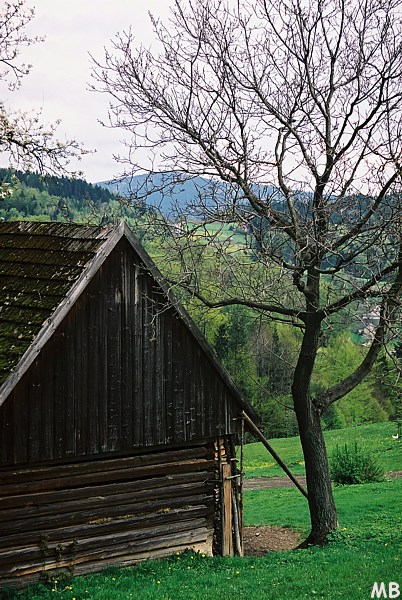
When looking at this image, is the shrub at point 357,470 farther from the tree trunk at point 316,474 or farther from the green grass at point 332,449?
the tree trunk at point 316,474

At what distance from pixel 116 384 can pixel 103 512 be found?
1.95m

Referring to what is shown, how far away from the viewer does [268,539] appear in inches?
701

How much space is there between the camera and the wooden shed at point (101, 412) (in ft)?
34.6

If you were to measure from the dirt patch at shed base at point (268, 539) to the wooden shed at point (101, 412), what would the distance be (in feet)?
9.57

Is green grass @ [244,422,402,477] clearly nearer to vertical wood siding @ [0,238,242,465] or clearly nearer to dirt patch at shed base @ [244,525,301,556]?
dirt patch at shed base @ [244,525,301,556]

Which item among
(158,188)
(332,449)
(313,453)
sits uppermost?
(158,188)

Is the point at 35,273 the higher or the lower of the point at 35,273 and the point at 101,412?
the higher

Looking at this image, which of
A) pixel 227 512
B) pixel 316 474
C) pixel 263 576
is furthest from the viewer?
pixel 316 474

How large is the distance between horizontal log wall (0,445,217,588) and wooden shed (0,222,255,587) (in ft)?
0.06

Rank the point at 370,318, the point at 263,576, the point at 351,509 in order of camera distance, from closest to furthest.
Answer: the point at 263,576 < the point at 370,318 < the point at 351,509

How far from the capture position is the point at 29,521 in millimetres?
10734

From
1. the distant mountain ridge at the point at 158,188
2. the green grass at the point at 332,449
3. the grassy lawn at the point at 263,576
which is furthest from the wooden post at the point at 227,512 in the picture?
the green grass at the point at 332,449

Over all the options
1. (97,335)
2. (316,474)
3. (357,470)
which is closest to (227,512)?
(316,474)

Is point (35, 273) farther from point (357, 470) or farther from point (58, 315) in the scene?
point (357, 470)
